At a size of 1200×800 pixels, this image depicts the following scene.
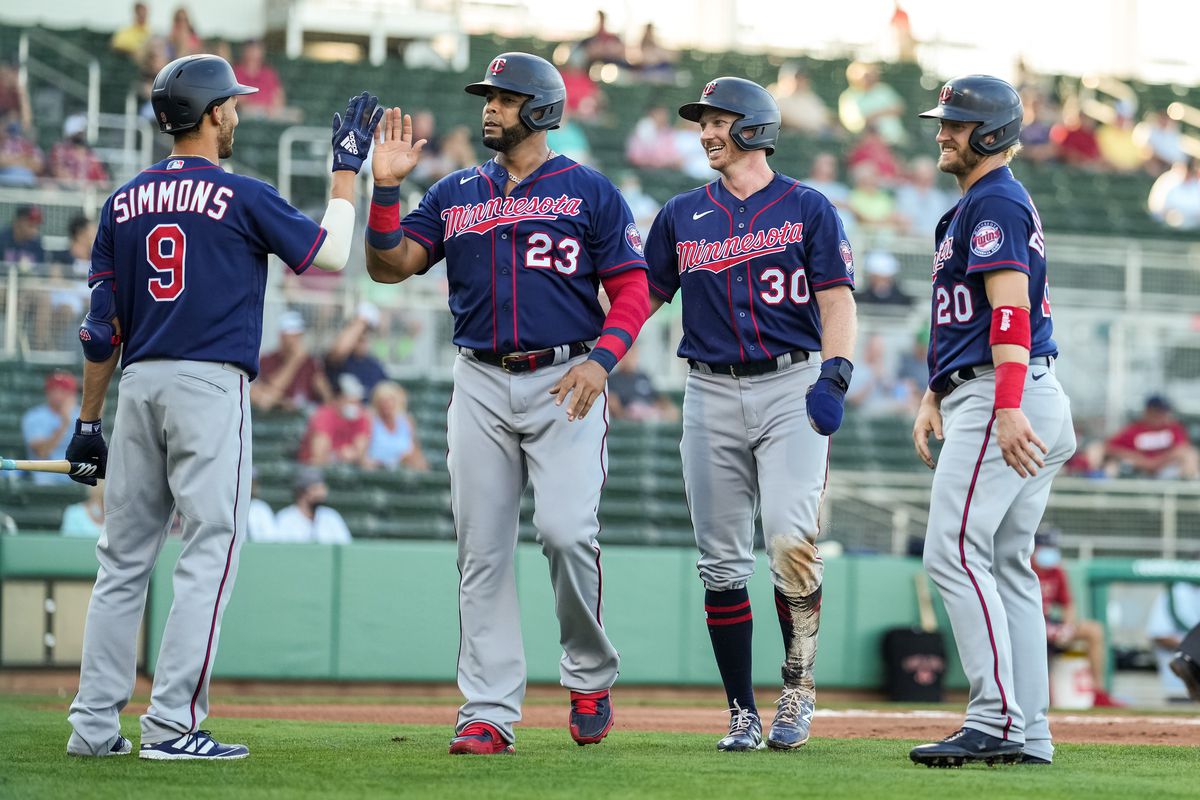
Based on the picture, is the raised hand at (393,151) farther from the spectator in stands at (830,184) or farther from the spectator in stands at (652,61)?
the spectator in stands at (652,61)

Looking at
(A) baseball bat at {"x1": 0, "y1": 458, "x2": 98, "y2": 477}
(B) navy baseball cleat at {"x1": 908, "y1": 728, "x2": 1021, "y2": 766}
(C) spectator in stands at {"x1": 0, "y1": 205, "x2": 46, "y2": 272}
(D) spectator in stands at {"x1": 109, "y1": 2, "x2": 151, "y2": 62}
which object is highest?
(D) spectator in stands at {"x1": 109, "y1": 2, "x2": 151, "y2": 62}

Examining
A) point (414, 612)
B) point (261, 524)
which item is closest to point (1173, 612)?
point (414, 612)

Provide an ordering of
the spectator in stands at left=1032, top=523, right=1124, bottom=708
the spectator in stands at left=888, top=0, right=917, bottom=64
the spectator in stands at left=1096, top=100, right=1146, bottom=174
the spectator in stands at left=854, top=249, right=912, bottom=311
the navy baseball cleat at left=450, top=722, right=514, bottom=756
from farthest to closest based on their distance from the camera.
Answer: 1. the spectator in stands at left=888, top=0, right=917, bottom=64
2. the spectator in stands at left=1096, top=100, right=1146, bottom=174
3. the spectator in stands at left=854, top=249, right=912, bottom=311
4. the spectator in stands at left=1032, top=523, right=1124, bottom=708
5. the navy baseball cleat at left=450, top=722, right=514, bottom=756

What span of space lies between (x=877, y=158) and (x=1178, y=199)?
374cm

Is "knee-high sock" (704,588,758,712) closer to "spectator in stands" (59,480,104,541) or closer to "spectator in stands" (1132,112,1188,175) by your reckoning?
"spectator in stands" (59,480,104,541)

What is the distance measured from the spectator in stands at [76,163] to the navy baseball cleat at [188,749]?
367 inches

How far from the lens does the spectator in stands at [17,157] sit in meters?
13.4

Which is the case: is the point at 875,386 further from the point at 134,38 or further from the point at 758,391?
the point at 758,391

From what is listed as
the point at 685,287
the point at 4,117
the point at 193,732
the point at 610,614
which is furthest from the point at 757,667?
the point at 4,117

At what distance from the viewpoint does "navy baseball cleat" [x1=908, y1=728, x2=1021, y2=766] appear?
4973 mm

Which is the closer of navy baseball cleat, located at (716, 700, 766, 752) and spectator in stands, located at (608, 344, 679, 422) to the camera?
navy baseball cleat, located at (716, 700, 766, 752)

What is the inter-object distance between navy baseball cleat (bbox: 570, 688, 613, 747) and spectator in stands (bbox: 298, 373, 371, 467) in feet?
23.2

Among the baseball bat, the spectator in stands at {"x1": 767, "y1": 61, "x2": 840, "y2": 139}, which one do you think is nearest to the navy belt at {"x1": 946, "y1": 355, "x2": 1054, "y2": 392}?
the baseball bat

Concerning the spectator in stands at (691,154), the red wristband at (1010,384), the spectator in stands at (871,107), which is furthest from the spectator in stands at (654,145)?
the red wristband at (1010,384)
